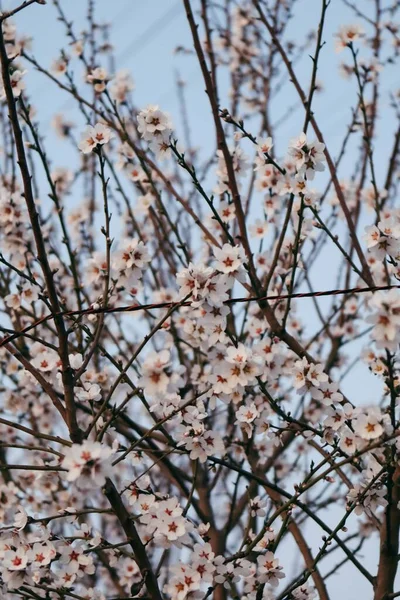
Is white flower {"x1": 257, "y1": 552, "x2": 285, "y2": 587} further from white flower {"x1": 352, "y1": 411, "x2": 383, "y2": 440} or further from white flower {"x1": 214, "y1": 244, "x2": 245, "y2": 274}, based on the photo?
white flower {"x1": 214, "y1": 244, "x2": 245, "y2": 274}

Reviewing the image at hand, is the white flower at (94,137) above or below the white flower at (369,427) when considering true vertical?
above

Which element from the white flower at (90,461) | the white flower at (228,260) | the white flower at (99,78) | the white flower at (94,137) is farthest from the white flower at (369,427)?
the white flower at (99,78)

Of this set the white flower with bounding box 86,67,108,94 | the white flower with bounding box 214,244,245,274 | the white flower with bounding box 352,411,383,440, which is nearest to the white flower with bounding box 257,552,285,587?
the white flower with bounding box 352,411,383,440

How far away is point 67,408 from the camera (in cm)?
239

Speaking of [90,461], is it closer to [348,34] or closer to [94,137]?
[94,137]

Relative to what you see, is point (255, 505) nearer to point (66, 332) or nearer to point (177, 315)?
point (66, 332)

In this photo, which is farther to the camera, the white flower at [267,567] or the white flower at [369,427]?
the white flower at [267,567]

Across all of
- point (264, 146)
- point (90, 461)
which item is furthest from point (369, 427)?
point (264, 146)

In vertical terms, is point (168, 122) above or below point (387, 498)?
above

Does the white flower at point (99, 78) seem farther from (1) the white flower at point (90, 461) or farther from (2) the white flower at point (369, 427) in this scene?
(1) the white flower at point (90, 461)

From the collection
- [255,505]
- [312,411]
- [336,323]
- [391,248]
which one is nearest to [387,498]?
[255,505]

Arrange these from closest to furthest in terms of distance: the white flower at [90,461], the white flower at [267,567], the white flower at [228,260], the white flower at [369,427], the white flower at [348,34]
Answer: the white flower at [90,461] < the white flower at [369,427] < the white flower at [228,260] < the white flower at [267,567] < the white flower at [348,34]

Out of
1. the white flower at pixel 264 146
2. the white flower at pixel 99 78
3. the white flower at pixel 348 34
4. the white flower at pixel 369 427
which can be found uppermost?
the white flower at pixel 99 78

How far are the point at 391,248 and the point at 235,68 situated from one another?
3763 millimetres
